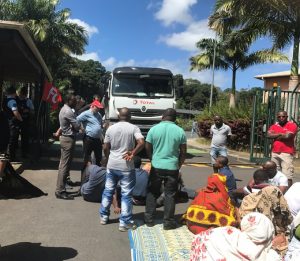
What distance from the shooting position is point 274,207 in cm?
579

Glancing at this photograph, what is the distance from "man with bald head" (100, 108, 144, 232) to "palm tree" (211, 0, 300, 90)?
13.6 metres

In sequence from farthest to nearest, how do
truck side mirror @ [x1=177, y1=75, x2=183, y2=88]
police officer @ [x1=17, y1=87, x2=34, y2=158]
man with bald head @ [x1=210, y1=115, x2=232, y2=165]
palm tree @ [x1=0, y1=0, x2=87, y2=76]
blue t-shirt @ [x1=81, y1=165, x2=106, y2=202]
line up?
1. palm tree @ [x1=0, y1=0, x2=87, y2=76]
2. truck side mirror @ [x1=177, y1=75, x2=183, y2=88]
3. police officer @ [x1=17, y1=87, x2=34, y2=158]
4. man with bald head @ [x1=210, y1=115, x2=232, y2=165]
5. blue t-shirt @ [x1=81, y1=165, x2=106, y2=202]

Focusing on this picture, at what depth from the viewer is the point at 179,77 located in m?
17.2

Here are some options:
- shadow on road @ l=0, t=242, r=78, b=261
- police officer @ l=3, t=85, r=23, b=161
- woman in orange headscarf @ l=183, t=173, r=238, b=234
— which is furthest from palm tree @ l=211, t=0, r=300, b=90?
shadow on road @ l=0, t=242, r=78, b=261

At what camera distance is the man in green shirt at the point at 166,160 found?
702cm

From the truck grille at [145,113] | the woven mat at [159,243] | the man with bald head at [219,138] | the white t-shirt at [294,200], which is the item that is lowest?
the woven mat at [159,243]

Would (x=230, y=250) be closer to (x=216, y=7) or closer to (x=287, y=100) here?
(x=287, y=100)

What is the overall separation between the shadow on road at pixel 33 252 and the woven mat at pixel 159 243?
0.80 metres

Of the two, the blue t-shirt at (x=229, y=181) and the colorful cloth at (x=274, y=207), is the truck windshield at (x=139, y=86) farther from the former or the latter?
the colorful cloth at (x=274, y=207)

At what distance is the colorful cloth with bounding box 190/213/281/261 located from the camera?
140 inches

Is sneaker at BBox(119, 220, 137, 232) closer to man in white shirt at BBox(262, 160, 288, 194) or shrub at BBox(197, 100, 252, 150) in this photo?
man in white shirt at BBox(262, 160, 288, 194)

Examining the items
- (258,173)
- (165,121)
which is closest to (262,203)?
(258,173)

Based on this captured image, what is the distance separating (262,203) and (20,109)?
27.9ft

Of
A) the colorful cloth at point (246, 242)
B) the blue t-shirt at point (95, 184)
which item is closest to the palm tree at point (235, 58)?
the blue t-shirt at point (95, 184)
